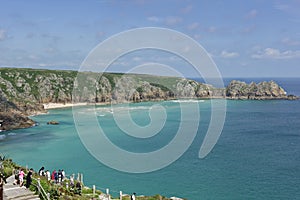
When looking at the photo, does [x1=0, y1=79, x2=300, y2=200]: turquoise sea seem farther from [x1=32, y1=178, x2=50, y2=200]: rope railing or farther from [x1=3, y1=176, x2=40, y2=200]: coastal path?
[x1=32, y1=178, x2=50, y2=200]: rope railing

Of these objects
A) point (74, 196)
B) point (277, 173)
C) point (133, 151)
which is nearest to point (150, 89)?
point (133, 151)

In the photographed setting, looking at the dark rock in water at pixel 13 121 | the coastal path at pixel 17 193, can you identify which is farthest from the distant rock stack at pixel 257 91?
the coastal path at pixel 17 193

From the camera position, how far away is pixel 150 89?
143m

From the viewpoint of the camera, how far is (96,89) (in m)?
131

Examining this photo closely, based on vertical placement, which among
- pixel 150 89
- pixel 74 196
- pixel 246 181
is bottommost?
pixel 246 181

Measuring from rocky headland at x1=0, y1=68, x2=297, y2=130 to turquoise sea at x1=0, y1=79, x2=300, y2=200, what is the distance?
142ft

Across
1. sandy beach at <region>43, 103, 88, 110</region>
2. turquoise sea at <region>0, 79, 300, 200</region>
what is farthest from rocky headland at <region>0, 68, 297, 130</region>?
turquoise sea at <region>0, 79, 300, 200</region>

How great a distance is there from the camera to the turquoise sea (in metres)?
32.0

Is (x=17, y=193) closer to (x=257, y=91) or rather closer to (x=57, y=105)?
(x=57, y=105)

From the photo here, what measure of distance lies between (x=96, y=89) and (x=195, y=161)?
9447cm

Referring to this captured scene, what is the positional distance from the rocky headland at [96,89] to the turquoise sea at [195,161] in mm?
43384

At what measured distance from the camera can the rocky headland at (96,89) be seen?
116 meters

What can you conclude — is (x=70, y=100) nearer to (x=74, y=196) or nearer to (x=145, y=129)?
(x=145, y=129)

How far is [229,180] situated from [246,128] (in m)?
38.6
